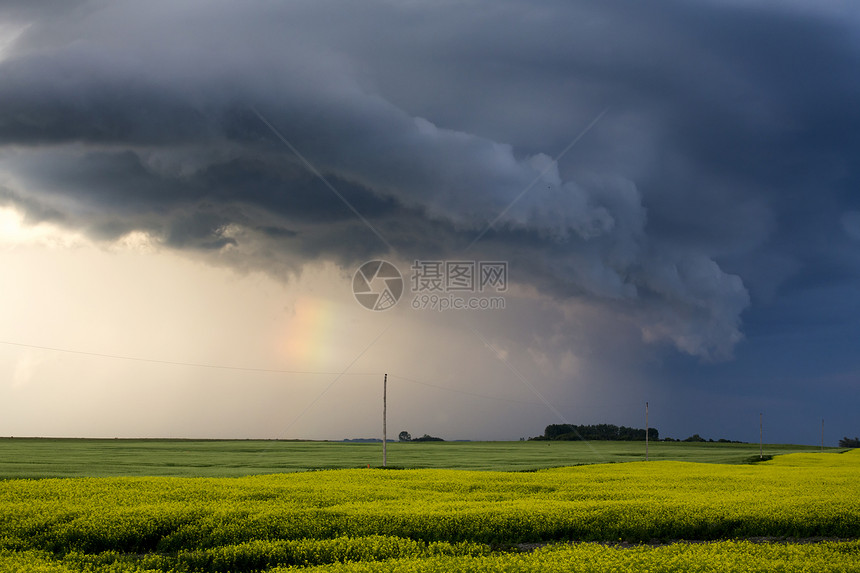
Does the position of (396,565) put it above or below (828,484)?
above

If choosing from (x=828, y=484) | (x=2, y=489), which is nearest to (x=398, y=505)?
(x=2, y=489)

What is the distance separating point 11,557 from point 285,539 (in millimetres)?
6909

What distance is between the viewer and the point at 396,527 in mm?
20062

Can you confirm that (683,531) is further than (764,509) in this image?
No

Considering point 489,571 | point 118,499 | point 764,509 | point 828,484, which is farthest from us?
point 828,484

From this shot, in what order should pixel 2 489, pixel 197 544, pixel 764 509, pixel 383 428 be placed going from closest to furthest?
1. pixel 197 544
2. pixel 764 509
3. pixel 2 489
4. pixel 383 428

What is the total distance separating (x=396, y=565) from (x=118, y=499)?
16149 mm

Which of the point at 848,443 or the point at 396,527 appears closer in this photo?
the point at 396,527

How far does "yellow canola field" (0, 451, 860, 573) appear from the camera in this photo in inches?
621

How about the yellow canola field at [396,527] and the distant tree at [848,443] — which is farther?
the distant tree at [848,443]

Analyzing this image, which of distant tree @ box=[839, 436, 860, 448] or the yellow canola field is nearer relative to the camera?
the yellow canola field

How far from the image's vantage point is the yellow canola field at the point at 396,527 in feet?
51.8

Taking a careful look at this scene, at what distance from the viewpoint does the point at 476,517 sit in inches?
827

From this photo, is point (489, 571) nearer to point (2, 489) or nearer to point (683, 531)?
point (683, 531)
